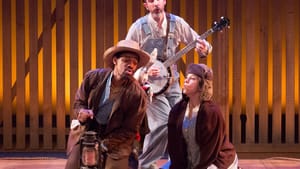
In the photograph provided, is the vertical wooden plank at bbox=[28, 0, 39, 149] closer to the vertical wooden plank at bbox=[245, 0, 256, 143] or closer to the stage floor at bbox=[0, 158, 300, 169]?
the stage floor at bbox=[0, 158, 300, 169]

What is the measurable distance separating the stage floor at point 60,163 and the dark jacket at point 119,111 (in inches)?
92.1

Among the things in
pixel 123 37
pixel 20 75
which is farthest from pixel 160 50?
pixel 20 75

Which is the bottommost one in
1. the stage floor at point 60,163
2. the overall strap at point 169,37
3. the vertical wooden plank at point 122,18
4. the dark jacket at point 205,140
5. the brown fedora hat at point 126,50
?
the stage floor at point 60,163

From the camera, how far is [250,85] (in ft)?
23.7

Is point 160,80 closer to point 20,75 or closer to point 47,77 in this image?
point 47,77

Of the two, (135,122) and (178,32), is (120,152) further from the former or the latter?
(178,32)

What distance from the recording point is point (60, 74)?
7.25 meters

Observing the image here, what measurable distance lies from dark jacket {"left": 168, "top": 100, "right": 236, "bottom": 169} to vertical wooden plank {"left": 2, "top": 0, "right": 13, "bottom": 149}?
2.84 metres

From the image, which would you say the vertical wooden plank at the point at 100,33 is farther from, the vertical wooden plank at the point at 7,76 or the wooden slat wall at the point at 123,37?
the vertical wooden plank at the point at 7,76

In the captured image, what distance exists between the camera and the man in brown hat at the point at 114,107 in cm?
417

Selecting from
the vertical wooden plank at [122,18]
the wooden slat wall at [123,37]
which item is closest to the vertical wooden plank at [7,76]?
the wooden slat wall at [123,37]

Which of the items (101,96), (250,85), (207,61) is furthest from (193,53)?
(101,96)

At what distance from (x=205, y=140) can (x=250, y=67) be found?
2572mm

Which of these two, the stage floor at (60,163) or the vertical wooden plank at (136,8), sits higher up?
the vertical wooden plank at (136,8)
